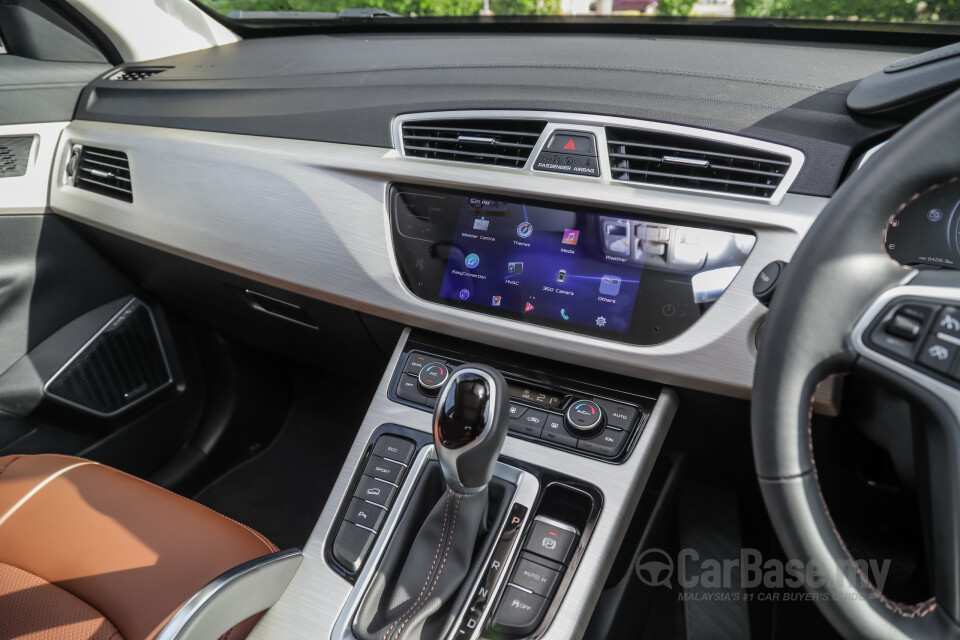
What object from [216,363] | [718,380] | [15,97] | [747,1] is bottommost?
[216,363]

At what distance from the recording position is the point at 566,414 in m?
1.02

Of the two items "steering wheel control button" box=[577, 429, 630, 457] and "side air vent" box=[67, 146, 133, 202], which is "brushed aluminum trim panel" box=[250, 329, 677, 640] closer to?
"steering wheel control button" box=[577, 429, 630, 457]

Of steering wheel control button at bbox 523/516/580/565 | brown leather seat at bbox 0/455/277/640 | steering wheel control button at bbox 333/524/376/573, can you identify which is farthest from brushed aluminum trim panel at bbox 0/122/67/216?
steering wheel control button at bbox 523/516/580/565

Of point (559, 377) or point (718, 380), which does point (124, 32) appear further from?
point (718, 380)

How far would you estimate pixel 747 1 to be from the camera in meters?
1.24

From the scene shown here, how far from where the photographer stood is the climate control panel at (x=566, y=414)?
0.99m

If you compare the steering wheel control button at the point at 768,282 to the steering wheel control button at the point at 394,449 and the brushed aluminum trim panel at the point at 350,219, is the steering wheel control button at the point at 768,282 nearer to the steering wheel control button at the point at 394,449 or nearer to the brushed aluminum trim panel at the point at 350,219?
the brushed aluminum trim panel at the point at 350,219

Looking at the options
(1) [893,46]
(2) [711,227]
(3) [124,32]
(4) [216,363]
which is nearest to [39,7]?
(3) [124,32]

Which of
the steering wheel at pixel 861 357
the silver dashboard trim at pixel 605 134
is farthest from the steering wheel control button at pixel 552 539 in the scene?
the silver dashboard trim at pixel 605 134

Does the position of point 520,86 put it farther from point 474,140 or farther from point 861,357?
point 861,357

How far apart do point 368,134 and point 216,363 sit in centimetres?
105

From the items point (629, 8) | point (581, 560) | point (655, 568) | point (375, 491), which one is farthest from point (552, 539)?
point (629, 8)

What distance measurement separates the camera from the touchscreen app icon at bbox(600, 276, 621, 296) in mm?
969

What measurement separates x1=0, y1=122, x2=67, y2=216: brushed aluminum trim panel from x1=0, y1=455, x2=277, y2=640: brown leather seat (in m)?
0.68
